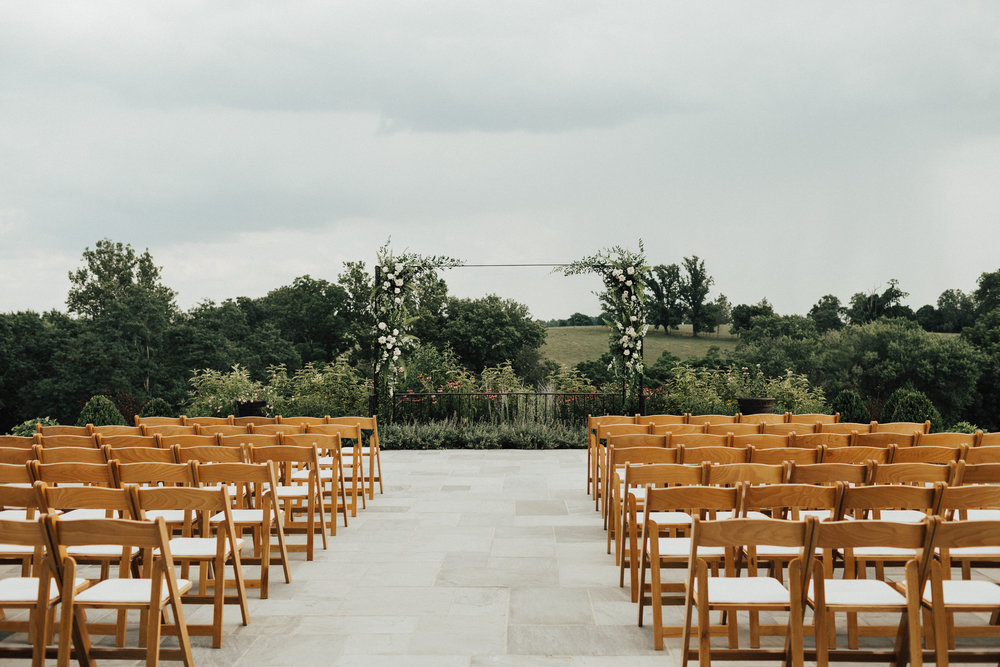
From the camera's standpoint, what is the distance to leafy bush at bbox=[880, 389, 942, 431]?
10.1 m

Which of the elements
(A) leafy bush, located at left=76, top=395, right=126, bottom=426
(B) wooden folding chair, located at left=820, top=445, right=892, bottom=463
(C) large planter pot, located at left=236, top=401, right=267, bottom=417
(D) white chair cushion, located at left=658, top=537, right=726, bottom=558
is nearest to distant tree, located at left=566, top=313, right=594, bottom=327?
(C) large planter pot, located at left=236, top=401, right=267, bottom=417

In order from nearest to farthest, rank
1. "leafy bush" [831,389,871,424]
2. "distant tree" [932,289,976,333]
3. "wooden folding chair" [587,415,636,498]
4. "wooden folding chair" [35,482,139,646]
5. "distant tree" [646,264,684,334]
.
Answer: "wooden folding chair" [35,482,139,646]
"wooden folding chair" [587,415,636,498]
"leafy bush" [831,389,871,424]
"distant tree" [646,264,684,334]
"distant tree" [932,289,976,333]

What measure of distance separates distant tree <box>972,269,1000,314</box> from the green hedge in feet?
107

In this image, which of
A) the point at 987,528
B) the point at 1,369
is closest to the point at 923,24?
the point at 987,528

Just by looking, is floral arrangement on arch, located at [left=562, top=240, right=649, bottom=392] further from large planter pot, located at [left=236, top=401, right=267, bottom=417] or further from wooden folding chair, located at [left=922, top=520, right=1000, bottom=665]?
wooden folding chair, located at [left=922, top=520, right=1000, bottom=665]

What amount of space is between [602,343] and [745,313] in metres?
7.16

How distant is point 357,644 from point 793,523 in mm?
2079

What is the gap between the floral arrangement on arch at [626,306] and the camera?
38.5ft

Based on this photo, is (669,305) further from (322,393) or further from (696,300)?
(322,393)

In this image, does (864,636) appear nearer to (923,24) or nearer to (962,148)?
(923,24)

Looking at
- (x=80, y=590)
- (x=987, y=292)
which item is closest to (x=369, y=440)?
(x=80, y=590)

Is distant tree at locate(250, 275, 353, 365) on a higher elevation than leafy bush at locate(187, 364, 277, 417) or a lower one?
higher

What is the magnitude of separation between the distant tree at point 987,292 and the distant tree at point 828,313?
627cm

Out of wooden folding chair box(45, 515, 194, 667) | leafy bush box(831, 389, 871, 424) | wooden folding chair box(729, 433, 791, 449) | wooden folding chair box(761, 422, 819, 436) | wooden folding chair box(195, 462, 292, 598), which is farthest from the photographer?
leafy bush box(831, 389, 871, 424)
